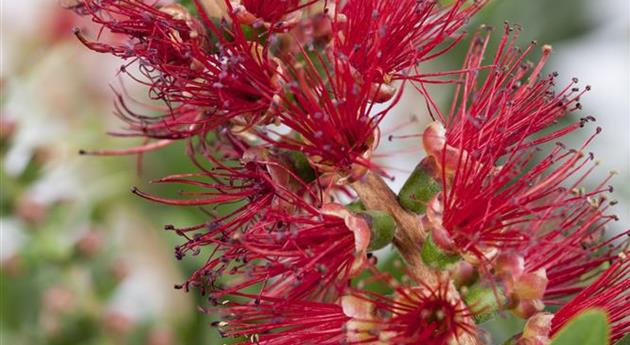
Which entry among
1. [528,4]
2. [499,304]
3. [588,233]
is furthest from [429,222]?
[528,4]

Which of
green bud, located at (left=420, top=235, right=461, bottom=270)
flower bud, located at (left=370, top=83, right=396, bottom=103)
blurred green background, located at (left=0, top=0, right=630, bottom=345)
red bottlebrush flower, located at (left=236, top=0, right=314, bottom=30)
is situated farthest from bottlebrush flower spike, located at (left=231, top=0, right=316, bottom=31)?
blurred green background, located at (left=0, top=0, right=630, bottom=345)

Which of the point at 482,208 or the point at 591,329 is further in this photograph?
the point at 482,208

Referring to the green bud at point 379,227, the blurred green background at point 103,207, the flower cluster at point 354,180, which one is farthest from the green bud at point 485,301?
the blurred green background at point 103,207

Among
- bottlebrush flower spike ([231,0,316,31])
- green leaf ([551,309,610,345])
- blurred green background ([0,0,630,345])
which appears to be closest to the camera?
green leaf ([551,309,610,345])

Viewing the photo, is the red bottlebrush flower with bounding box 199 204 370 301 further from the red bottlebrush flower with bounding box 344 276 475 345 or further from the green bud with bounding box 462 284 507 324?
the green bud with bounding box 462 284 507 324

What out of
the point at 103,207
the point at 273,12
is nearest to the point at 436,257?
the point at 273,12

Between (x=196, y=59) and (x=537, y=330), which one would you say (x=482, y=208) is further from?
(x=196, y=59)
